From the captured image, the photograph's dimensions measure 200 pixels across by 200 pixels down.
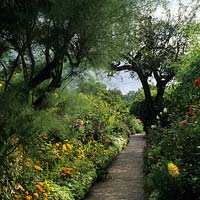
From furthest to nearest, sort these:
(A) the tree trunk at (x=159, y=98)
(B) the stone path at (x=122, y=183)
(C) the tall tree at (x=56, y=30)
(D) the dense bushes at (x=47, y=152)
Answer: (A) the tree trunk at (x=159, y=98) < (B) the stone path at (x=122, y=183) < (D) the dense bushes at (x=47, y=152) < (C) the tall tree at (x=56, y=30)

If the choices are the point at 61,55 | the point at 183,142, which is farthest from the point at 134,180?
the point at 61,55

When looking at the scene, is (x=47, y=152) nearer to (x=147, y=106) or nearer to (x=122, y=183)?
(x=122, y=183)

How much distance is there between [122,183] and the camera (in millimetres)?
6980

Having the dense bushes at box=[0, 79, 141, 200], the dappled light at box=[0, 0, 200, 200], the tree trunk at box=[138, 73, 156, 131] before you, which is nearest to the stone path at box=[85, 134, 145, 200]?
the dappled light at box=[0, 0, 200, 200]

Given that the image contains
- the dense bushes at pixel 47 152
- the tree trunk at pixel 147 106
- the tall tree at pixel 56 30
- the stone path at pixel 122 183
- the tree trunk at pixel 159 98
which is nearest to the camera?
the tall tree at pixel 56 30

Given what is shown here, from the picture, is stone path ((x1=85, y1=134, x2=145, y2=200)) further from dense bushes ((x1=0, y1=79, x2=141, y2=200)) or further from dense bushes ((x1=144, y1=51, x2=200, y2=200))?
dense bushes ((x1=144, y1=51, x2=200, y2=200))

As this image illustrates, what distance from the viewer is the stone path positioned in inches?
235

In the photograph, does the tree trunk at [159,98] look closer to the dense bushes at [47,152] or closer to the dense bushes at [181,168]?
the dense bushes at [47,152]

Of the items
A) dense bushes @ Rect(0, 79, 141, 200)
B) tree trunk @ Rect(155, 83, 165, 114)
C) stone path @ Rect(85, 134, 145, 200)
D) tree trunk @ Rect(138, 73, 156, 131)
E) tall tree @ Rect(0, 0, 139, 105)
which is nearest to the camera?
tall tree @ Rect(0, 0, 139, 105)

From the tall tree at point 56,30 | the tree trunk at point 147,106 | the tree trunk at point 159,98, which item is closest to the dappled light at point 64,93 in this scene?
the tall tree at point 56,30

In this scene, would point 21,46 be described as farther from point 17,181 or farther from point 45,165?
point 45,165

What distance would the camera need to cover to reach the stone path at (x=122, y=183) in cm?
598

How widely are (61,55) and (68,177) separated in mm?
2995

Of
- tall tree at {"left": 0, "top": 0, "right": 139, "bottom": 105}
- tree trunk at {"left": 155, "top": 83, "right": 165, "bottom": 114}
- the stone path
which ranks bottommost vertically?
the stone path
